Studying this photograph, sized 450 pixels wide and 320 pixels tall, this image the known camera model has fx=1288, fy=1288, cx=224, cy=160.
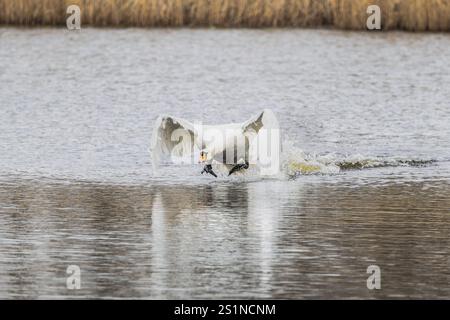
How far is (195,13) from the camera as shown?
90.7 feet

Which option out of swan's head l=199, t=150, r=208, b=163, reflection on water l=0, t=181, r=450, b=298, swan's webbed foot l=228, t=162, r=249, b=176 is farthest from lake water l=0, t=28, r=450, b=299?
swan's head l=199, t=150, r=208, b=163

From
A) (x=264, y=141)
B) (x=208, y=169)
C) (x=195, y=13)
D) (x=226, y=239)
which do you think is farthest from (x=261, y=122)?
(x=195, y=13)

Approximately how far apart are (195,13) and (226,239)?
17.5 metres

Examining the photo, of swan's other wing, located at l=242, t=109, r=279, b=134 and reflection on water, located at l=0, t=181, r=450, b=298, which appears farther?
swan's other wing, located at l=242, t=109, r=279, b=134

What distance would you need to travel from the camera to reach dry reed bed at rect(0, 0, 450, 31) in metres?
27.5

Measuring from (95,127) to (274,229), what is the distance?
7.35 meters

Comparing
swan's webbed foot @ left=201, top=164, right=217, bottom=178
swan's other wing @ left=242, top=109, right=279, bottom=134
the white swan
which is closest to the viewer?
swan's other wing @ left=242, top=109, right=279, bottom=134

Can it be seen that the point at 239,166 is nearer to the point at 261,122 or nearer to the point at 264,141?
the point at 264,141

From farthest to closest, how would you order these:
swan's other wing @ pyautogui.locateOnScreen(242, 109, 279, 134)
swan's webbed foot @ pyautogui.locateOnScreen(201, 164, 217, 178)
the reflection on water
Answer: swan's webbed foot @ pyautogui.locateOnScreen(201, 164, 217, 178) < swan's other wing @ pyautogui.locateOnScreen(242, 109, 279, 134) < the reflection on water

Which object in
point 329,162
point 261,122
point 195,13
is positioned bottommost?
point 329,162

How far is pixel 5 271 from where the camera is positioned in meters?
9.35

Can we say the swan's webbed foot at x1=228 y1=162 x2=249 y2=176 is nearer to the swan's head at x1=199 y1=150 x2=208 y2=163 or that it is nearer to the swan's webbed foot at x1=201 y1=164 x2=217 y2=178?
the swan's webbed foot at x1=201 y1=164 x2=217 y2=178

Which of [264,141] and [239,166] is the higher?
[264,141]

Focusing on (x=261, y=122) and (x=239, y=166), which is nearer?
(x=261, y=122)
